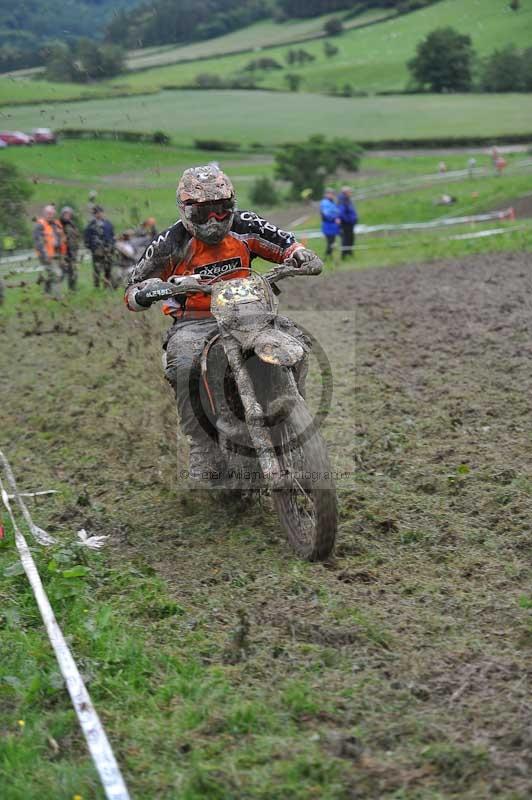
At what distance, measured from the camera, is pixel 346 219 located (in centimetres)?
2430

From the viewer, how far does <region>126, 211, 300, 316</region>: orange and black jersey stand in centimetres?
717

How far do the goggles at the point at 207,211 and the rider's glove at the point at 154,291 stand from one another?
54 cm

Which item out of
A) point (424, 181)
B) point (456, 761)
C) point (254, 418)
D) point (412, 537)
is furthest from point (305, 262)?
point (424, 181)

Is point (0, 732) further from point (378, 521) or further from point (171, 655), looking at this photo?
point (378, 521)

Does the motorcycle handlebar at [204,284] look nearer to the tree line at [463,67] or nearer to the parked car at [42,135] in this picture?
the parked car at [42,135]

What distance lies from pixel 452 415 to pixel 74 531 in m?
3.72

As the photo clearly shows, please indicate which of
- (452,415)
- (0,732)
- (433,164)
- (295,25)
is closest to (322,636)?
(0,732)

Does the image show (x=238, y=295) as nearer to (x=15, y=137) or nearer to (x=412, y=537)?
(x=412, y=537)

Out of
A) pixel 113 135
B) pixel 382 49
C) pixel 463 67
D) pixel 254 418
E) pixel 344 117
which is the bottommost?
pixel 254 418

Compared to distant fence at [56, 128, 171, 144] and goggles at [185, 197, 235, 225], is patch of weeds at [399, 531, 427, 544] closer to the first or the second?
goggles at [185, 197, 235, 225]

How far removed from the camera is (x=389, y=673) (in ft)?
14.5

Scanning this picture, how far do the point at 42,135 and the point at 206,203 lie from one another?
29.1 ft

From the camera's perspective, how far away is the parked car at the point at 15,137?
49.0ft

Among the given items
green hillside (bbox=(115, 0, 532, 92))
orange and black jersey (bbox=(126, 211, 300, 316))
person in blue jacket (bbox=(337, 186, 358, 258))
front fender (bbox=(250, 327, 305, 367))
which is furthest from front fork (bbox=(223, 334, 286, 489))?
green hillside (bbox=(115, 0, 532, 92))
